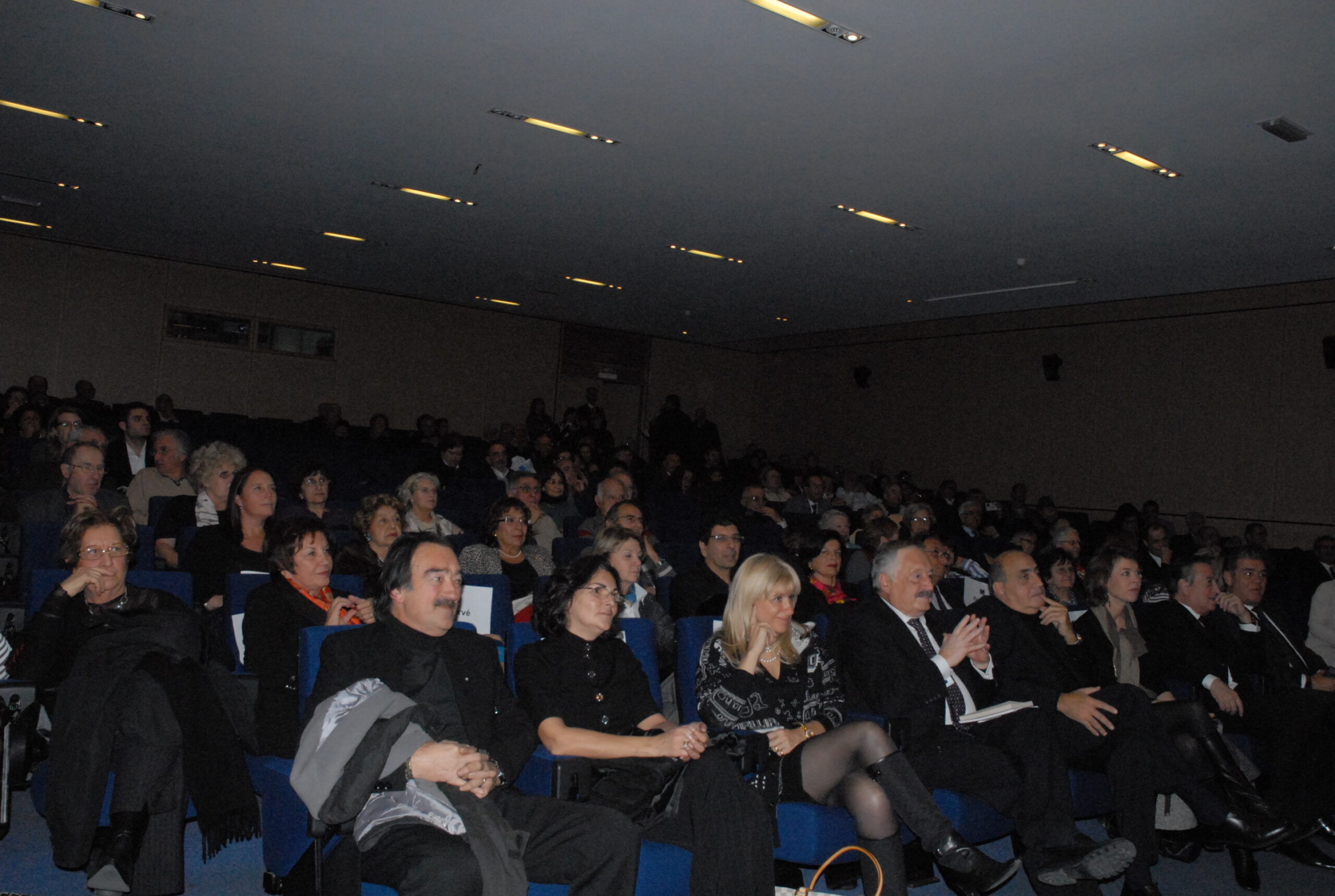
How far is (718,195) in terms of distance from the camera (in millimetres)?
7305

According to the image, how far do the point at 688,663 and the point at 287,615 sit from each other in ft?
4.10

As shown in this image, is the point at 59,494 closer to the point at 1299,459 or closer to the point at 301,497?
the point at 301,497

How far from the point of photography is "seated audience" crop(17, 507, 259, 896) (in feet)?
8.39

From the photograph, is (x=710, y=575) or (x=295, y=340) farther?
(x=295, y=340)

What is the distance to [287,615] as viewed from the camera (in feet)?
9.57

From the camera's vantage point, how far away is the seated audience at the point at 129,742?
Answer: 2.56 meters

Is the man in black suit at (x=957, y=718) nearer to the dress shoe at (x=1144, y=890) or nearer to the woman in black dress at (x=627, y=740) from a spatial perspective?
the dress shoe at (x=1144, y=890)

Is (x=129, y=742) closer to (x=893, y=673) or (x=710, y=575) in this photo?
(x=893, y=673)

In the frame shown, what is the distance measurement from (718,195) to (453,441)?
3634 millimetres

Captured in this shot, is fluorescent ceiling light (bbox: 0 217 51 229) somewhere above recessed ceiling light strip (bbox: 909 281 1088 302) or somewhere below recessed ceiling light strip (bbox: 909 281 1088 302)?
below

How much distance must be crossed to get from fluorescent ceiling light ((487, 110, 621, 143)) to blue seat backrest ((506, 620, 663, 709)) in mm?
3730

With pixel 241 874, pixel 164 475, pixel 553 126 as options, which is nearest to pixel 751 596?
pixel 241 874

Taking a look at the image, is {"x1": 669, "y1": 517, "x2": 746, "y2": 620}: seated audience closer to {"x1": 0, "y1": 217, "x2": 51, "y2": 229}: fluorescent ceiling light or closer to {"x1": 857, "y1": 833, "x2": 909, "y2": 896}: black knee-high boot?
{"x1": 857, "y1": 833, "x2": 909, "y2": 896}: black knee-high boot

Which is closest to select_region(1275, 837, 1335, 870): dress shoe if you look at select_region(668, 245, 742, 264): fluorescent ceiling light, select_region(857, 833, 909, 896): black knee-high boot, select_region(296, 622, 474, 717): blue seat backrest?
select_region(857, 833, 909, 896): black knee-high boot
